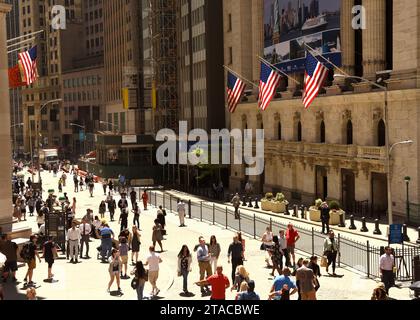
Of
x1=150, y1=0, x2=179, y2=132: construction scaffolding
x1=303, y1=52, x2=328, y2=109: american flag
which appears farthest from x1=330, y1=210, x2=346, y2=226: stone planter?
x1=150, y1=0, x2=179, y2=132: construction scaffolding

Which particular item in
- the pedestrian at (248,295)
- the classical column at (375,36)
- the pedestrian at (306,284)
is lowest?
the pedestrian at (306,284)

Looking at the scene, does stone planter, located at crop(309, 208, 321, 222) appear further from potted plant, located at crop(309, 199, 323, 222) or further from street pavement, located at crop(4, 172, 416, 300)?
street pavement, located at crop(4, 172, 416, 300)

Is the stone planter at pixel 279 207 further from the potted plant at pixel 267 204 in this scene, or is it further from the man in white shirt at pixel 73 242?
the man in white shirt at pixel 73 242

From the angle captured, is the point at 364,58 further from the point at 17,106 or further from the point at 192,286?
the point at 17,106

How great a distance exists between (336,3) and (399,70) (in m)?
9.50

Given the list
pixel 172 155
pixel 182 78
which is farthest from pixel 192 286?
pixel 182 78

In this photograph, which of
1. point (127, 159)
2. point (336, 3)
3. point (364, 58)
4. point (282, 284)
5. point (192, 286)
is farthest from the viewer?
point (127, 159)

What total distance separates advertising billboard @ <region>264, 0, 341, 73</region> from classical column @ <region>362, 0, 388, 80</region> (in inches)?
145

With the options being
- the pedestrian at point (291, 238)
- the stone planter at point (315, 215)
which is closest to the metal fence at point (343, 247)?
the pedestrian at point (291, 238)

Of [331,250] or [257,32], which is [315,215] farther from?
[257,32]

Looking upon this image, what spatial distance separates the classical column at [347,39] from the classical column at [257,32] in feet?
50.6

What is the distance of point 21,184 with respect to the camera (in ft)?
198

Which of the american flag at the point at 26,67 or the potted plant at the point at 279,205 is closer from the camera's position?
the american flag at the point at 26,67

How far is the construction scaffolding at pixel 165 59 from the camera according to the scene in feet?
271
